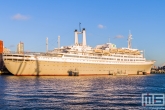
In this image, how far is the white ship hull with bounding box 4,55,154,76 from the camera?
74312 mm

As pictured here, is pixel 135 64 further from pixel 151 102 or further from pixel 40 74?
pixel 151 102

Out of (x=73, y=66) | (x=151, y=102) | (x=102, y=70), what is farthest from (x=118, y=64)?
(x=151, y=102)

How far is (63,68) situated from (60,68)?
3.40ft

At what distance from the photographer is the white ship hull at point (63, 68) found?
7431cm

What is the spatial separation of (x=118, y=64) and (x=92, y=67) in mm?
12321

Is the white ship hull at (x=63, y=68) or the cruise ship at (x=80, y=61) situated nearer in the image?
the white ship hull at (x=63, y=68)

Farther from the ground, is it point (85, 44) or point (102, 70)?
point (85, 44)

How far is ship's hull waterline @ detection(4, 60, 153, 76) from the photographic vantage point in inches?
2926

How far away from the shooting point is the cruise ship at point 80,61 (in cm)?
7481

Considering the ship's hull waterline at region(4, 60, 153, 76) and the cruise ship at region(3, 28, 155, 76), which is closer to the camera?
the ship's hull waterline at region(4, 60, 153, 76)

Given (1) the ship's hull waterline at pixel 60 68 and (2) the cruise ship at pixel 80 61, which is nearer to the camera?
(1) the ship's hull waterline at pixel 60 68

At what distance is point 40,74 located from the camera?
75.1 meters

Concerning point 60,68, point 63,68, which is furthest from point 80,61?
point 60,68

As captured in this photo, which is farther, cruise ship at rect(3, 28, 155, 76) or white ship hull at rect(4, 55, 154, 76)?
cruise ship at rect(3, 28, 155, 76)
